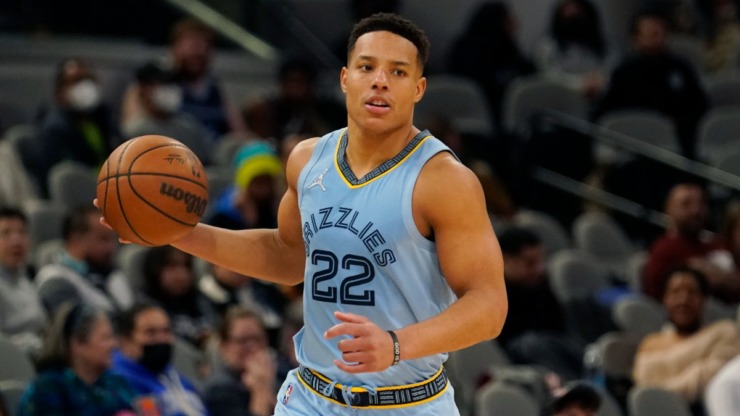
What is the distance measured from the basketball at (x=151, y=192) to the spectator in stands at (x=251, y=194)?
417cm

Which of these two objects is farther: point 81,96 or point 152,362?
point 81,96

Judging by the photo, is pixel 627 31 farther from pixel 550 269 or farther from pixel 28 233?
pixel 28 233

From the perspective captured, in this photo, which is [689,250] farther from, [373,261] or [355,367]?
[355,367]

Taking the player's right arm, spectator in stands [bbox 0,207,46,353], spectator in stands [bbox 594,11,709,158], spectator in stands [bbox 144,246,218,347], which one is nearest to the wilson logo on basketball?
the player's right arm

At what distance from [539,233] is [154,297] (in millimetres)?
3146

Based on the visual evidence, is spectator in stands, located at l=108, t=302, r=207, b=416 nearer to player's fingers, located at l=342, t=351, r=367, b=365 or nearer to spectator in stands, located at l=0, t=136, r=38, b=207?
spectator in stands, located at l=0, t=136, r=38, b=207

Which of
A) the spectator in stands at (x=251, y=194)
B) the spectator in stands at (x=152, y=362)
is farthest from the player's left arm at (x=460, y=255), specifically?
the spectator in stands at (x=251, y=194)

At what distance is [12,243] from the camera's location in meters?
7.70

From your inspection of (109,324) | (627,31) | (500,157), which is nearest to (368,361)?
(109,324)

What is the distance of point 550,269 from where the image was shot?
31.0 feet

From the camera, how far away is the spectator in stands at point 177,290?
7891 millimetres

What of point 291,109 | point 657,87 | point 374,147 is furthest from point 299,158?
point 657,87

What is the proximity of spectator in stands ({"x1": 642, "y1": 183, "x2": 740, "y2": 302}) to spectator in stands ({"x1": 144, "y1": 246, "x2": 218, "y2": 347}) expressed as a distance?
3.14m

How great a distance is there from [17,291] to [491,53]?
5.88 meters
